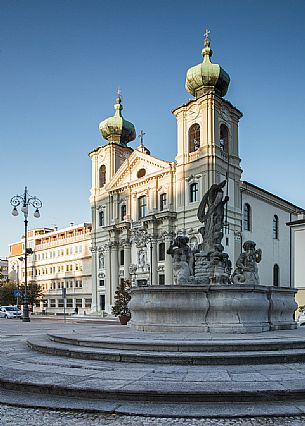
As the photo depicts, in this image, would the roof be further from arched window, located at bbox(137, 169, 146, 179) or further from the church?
arched window, located at bbox(137, 169, 146, 179)

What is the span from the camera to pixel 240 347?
405 inches

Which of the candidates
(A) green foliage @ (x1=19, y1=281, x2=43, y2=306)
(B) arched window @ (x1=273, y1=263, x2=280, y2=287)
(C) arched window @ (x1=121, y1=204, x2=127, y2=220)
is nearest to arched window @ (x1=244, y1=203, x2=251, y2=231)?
(B) arched window @ (x1=273, y1=263, x2=280, y2=287)

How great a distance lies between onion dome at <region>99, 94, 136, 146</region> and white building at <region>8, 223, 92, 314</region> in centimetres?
1639

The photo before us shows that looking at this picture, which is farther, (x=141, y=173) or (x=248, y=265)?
(x=141, y=173)

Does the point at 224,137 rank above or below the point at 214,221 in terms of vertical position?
above

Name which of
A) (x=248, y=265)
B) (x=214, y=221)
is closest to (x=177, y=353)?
(x=248, y=265)

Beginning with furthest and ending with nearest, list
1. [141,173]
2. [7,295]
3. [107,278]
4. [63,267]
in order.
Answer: [63,267]
[7,295]
[107,278]
[141,173]

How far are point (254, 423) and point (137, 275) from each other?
52.0 meters

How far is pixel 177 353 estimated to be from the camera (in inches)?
391

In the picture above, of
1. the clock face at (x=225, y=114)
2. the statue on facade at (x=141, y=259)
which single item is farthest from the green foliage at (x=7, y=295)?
the clock face at (x=225, y=114)

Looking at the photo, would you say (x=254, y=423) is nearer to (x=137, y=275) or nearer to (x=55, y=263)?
(x=137, y=275)

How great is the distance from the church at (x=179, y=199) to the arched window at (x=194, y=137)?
11 centimetres

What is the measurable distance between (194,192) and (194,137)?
6.26 m

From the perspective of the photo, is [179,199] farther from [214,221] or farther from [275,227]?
[214,221]
